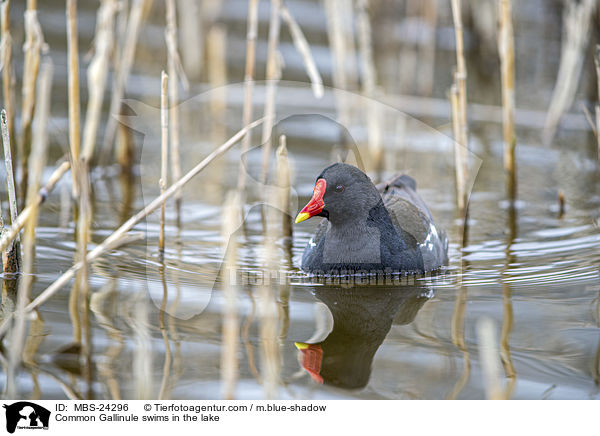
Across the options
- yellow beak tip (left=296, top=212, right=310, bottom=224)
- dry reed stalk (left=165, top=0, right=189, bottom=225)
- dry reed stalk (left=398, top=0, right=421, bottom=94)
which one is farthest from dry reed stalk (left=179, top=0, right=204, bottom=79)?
yellow beak tip (left=296, top=212, right=310, bottom=224)

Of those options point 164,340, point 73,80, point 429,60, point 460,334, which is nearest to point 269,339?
point 164,340

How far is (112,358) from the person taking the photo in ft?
9.26

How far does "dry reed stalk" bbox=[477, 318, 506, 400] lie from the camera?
2254 millimetres

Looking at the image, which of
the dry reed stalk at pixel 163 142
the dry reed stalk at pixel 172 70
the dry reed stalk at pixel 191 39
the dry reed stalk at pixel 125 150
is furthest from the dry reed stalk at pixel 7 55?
the dry reed stalk at pixel 191 39

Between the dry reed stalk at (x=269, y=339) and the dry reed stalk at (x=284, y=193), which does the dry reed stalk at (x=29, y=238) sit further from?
the dry reed stalk at (x=284, y=193)

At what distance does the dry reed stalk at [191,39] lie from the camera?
25.1 feet

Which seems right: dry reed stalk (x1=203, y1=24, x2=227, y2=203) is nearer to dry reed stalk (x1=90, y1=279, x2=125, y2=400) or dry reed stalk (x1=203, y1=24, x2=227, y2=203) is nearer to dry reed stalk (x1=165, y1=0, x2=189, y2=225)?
dry reed stalk (x1=165, y1=0, x2=189, y2=225)

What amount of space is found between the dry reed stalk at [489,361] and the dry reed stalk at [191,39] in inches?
195

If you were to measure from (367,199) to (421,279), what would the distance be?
455 millimetres

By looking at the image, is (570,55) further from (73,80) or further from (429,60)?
(73,80)
